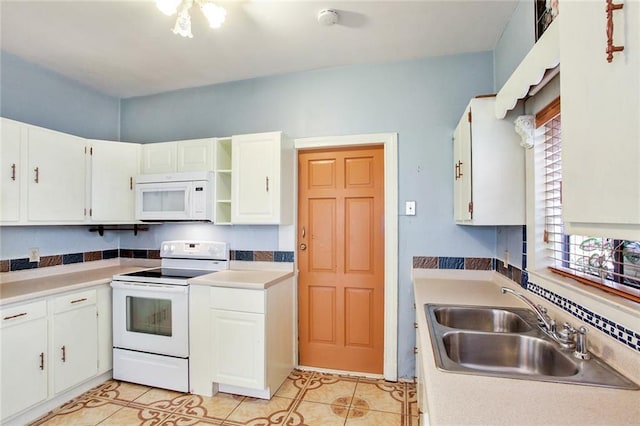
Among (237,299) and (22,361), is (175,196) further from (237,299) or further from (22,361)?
(22,361)

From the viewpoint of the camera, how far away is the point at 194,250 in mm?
2902

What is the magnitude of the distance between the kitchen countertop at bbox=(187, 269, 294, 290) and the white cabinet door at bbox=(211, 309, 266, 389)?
0.68 ft

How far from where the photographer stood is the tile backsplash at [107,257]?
245 centimetres

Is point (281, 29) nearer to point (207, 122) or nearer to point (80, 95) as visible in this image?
point (207, 122)

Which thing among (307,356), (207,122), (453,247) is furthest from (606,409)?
(207,122)

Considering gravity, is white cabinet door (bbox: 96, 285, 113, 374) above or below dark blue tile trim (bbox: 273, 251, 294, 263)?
below

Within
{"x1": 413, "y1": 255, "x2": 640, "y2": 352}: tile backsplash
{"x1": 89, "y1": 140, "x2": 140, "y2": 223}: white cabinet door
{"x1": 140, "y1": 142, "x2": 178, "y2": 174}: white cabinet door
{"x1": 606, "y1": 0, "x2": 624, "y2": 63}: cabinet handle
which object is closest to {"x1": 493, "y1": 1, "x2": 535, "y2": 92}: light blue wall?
{"x1": 606, "y1": 0, "x2": 624, "y2": 63}: cabinet handle

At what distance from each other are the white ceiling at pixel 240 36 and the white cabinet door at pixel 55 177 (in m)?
0.67

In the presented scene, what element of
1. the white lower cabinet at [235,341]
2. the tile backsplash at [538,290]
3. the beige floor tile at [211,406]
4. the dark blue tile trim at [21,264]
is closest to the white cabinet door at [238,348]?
the white lower cabinet at [235,341]

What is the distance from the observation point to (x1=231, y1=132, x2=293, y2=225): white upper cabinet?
8.18ft

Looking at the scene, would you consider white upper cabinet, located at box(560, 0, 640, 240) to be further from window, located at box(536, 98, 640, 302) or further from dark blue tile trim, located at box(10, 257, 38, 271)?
dark blue tile trim, located at box(10, 257, 38, 271)

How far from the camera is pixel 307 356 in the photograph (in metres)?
2.77

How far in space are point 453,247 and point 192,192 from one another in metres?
2.16

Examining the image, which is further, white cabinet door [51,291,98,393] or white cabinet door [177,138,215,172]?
white cabinet door [177,138,215,172]
